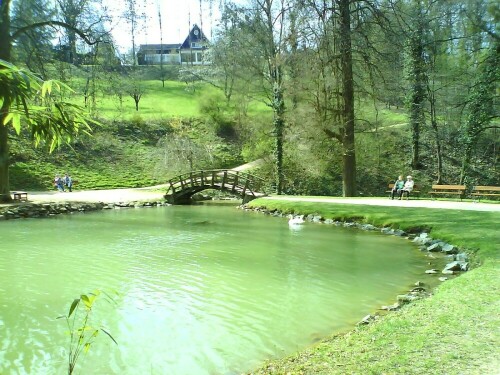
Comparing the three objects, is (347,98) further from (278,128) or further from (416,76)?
(416,76)

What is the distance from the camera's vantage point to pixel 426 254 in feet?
37.4

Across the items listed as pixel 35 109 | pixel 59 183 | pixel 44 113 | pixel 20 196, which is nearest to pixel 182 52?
pixel 59 183

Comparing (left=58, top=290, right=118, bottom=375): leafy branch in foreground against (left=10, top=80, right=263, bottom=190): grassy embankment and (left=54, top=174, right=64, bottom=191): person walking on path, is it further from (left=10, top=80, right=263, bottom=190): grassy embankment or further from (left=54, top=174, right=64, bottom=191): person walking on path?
(left=54, top=174, right=64, bottom=191): person walking on path

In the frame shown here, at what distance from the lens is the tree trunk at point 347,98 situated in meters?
19.1

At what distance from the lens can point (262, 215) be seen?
20.7 meters

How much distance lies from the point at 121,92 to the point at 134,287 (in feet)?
51.6

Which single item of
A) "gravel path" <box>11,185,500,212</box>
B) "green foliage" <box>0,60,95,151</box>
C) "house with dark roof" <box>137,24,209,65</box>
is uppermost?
"house with dark roof" <box>137,24,209,65</box>

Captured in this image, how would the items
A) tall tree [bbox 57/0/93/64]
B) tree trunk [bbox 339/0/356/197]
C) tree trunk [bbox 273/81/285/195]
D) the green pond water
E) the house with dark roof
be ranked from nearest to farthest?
1. the green pond water
2. tree trunk [bbox 339/0/356/197]
3. tall tree [bbox 57/0/93/64]
4. tree trunk [bbox 273/81/285/195]
5. the house with dark roof

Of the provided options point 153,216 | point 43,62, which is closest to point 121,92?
point 43,62

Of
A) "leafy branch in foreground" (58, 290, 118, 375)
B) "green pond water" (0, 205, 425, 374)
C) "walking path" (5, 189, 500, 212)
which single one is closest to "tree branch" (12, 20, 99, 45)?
"walking path" (5, 189, 500, 212)

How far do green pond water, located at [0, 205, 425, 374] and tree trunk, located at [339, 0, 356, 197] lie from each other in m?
7.12

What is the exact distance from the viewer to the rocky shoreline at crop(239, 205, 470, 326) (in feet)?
23.9

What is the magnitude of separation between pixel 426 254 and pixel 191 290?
20.7 ft

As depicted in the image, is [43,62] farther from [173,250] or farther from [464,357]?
[464,357]
